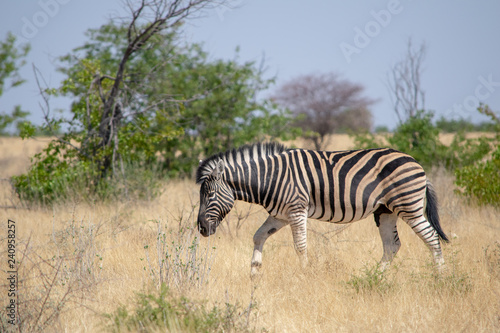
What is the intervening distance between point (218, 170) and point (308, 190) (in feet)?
3.78

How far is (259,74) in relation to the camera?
14.8m

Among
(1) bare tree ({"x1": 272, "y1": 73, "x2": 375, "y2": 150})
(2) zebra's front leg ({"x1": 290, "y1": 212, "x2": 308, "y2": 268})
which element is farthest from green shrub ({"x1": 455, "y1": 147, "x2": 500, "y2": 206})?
(1) bare tree ({"x1": 272, "y1": 73, "x2": 375, "y2": 150})

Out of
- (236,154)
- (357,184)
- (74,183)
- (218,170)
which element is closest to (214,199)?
(218,170)

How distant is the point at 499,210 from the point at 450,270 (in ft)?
12.9

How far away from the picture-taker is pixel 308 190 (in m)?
5.85

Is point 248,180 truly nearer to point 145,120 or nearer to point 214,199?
point 214,199

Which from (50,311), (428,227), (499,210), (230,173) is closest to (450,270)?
(428,227)

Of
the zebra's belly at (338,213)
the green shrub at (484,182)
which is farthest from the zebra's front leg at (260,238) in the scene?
the green shrub at (484,182)

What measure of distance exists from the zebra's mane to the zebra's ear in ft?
0.31

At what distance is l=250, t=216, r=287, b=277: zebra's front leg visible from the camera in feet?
18.9

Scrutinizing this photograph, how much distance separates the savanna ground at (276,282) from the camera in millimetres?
4285

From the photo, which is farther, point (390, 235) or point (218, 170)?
point (390, 235)

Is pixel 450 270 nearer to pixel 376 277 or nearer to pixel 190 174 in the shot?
pixel 376 277

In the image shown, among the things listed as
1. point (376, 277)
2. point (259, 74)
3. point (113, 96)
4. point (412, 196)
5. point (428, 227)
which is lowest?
point (376, 277)
